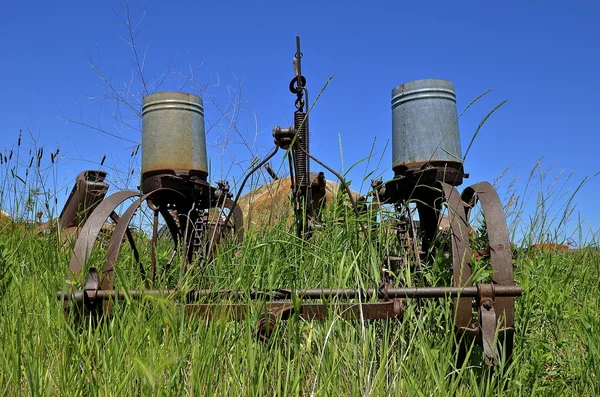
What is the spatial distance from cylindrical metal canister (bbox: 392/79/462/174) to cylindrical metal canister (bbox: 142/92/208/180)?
1283mm

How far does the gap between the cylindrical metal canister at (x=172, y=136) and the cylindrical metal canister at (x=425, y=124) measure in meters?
1.28

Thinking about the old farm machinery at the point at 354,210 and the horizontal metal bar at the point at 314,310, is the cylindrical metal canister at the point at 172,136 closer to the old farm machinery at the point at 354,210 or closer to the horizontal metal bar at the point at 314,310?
the old farm machinery at the point at 354,210

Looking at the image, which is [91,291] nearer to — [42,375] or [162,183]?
[42,375]

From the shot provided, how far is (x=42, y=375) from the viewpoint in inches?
75.1

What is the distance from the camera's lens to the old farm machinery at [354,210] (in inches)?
83.3

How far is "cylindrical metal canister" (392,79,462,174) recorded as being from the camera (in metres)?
3.21

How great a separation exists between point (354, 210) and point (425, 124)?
0.92m

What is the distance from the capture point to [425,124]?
10.6ft

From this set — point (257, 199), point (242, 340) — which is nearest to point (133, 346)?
point (242, 340)

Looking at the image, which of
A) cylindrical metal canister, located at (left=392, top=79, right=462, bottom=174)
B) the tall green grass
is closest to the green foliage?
the tall green grass

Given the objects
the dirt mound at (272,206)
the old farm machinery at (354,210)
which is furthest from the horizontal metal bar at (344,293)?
the dirt mound at (272,206)

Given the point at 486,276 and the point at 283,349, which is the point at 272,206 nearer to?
the point at 283,349

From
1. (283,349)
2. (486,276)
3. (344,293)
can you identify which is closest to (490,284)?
(486,276)

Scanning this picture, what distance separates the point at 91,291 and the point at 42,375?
1.24 feet
